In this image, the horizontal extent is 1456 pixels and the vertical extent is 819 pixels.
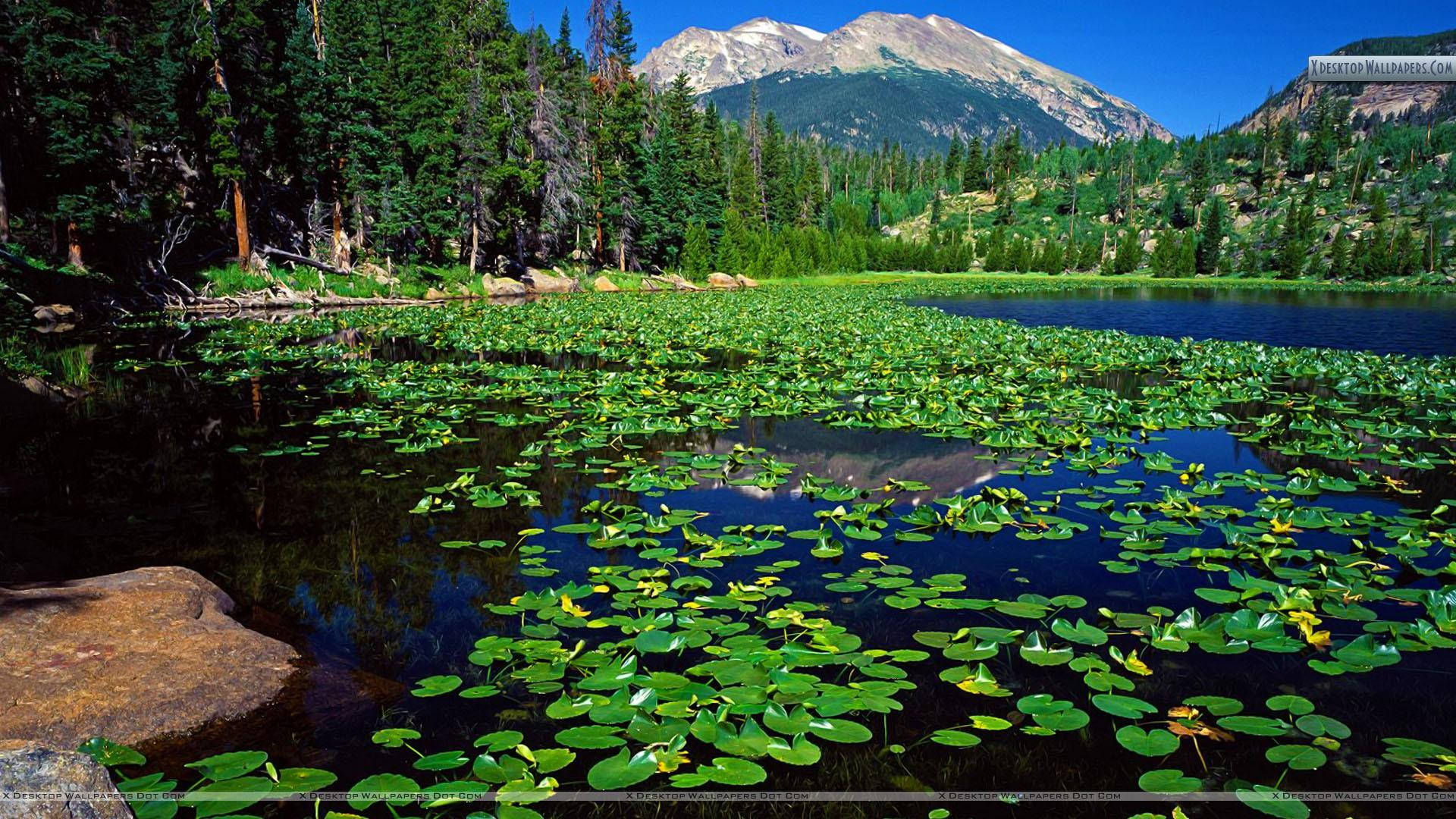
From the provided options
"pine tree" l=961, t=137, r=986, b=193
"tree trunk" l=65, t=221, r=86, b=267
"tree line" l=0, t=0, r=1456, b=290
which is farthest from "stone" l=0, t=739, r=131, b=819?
"pine tree" l=961, t=137, r=986, b=193

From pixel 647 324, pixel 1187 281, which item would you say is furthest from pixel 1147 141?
pixel 647 324

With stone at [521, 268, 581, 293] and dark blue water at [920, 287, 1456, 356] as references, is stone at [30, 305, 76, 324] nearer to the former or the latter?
stone at [521, 268, 581, 293]

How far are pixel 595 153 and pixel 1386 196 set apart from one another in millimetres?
113674

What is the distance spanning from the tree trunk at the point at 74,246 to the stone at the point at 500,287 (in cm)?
1516

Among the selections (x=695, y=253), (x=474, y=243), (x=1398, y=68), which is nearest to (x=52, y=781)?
(x=1398, y=68)

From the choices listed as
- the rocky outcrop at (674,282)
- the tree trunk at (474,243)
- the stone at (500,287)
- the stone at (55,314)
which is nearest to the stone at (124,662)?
the stone at (55,314)

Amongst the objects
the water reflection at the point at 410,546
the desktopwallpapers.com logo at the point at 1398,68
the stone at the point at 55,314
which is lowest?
the water reflection at the point at 410,546

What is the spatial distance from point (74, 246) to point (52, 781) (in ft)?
98.7

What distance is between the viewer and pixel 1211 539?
5652mm

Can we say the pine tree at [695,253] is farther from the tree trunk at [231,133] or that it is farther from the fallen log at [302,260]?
the tree trunk at [231,133]

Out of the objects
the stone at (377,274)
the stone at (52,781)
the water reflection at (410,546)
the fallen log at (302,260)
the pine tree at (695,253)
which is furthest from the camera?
the pine tree at (695,253)

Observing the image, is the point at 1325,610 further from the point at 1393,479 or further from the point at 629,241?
the point at 629,241

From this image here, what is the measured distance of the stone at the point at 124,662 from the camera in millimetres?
3057

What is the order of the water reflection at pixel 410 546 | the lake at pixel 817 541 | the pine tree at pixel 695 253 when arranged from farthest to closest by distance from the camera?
the pine tree at pixel 695 253, the water reflection at pixel 410 546, the lake at pixel 817 541
